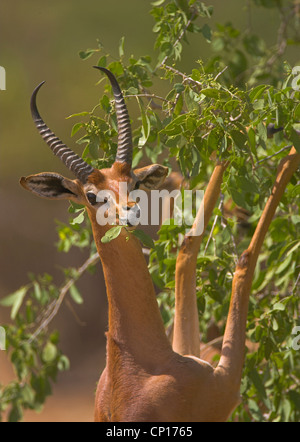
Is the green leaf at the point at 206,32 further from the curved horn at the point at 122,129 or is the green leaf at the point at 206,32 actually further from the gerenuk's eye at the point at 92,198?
the gerenuk's eye at the point at 92,198

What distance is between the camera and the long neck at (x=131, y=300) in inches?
157

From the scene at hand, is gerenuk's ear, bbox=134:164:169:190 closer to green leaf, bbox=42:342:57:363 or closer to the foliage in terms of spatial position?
the foliage

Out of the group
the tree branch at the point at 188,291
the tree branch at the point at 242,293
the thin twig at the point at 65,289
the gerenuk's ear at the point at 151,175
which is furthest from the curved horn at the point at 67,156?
the thin twig at the point at 65,289

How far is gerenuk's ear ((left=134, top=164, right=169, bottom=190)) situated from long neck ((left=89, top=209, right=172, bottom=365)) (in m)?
0.38

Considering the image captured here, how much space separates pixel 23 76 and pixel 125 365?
10.4 meters

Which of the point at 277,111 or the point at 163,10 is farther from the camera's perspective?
the point at 163,10

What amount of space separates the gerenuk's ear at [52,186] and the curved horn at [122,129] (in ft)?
0.96

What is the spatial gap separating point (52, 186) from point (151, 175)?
1.84ft

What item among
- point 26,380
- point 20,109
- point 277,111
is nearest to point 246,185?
point 277,111

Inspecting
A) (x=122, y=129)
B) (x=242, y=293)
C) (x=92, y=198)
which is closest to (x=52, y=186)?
(x=92, y=198)

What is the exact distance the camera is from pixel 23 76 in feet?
44.9

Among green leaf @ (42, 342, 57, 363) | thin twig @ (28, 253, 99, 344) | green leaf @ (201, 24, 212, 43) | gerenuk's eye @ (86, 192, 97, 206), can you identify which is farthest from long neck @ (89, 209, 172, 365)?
green leaf @ (42, 342, 57, 363)

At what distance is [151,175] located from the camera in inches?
169
